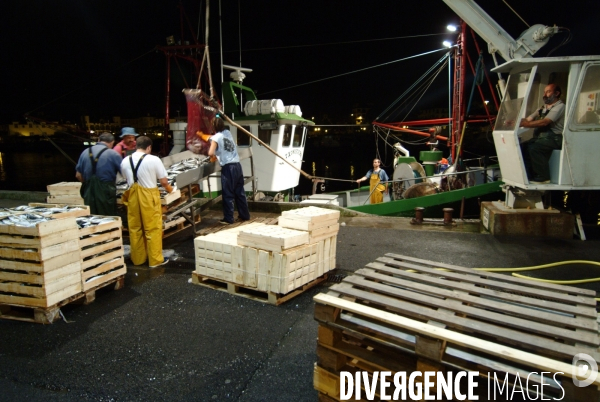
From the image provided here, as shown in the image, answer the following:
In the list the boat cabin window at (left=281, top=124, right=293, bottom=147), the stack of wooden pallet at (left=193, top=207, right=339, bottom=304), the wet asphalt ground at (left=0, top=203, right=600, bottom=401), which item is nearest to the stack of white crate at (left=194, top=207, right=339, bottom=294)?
the stack of wooden pallet at (left=193, top=207, right=339, bottom=304)

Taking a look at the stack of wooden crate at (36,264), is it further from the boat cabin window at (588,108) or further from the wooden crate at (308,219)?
the boat cabin window at (588,108)

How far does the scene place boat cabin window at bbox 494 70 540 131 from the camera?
657cm

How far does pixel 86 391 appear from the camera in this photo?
284cm

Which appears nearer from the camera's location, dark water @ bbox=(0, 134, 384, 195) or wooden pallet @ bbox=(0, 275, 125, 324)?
wooden pallet @ bbox=(0, 275, 125, 324)

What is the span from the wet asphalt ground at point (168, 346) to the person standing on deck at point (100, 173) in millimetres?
1220

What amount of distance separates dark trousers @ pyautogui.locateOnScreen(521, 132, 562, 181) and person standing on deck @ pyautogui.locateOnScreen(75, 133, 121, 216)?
713 cm

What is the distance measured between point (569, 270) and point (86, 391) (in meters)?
6.28

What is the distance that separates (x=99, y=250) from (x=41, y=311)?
0.88 metres

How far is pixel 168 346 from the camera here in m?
3.46

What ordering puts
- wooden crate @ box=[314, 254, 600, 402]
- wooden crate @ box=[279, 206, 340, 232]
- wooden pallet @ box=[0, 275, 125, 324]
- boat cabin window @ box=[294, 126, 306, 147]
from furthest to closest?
boat cabin window @ box=[294, 126, 306, 147]
wooden crate @ box=[279, 206, 340, 232]
wooden pallet @ box=[0, 275, 125, 324]
wooden crate @ box=[314, 254, 600, 402]

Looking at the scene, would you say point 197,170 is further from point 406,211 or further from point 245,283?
point 406,211

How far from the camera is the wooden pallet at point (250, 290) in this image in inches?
170

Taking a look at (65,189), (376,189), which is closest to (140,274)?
(65,189)

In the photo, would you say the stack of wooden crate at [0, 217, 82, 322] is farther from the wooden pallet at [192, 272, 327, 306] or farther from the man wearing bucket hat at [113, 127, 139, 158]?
the man wearing bucket hat at [113, 127, 139, 158]
